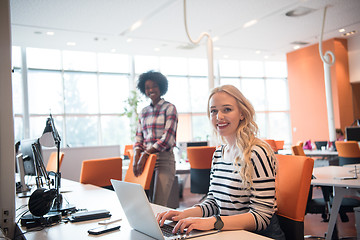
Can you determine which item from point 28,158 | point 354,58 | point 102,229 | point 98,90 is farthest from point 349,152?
point 98,90

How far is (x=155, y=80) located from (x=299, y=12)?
18.3 ft

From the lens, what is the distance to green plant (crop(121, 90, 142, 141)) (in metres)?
9.82

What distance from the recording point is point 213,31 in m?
8.45

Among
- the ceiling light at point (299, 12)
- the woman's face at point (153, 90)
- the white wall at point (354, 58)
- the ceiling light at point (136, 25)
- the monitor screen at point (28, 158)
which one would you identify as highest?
the ceiling light at point (299, 12)

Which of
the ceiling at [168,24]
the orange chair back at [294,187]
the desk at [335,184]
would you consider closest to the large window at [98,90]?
the ceiling at [168,24]

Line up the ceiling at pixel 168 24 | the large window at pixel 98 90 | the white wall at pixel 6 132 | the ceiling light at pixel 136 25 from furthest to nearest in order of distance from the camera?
the large window at pixel 98 90, the ceiling light at pixel 136 25, the ceiling at pixel 168 24, the white wall at pixel 6 132

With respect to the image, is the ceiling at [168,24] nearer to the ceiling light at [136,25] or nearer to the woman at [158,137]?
the ceiling light at [136,25]

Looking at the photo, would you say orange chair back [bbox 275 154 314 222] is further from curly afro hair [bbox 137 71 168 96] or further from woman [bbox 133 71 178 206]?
curly afro hair [bbox 137 71 168 96]

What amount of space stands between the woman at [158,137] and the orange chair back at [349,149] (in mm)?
3505

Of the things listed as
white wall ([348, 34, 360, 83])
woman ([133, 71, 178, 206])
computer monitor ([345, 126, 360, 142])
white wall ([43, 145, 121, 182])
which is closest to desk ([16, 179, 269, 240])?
woman ([133, 71, 178, 206])

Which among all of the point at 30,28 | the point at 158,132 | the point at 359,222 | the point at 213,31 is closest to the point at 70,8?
the point at 30,28

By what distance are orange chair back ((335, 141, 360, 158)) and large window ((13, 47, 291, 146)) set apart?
4.55 meters

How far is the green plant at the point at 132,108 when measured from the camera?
387 inches

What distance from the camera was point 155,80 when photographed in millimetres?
3213
